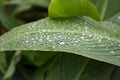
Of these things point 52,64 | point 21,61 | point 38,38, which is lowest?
point 21,61

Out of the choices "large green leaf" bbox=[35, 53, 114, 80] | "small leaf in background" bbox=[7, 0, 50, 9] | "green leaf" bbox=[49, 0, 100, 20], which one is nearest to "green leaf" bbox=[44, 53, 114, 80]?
"large green leaf" bbox=[35, 53, 114, 80]

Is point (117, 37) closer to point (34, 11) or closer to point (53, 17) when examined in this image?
point (53, 17)

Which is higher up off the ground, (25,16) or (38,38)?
(38,38)

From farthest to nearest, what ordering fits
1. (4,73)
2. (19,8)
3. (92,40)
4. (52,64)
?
(19,8) < (4,73) < (52,64) < (92,40)

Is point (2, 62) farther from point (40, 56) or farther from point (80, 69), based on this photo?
point (80, 69)

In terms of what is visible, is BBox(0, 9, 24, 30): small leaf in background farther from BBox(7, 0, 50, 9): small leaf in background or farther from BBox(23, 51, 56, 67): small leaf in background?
BBox(23, 51, 56, 67): small leaf in background

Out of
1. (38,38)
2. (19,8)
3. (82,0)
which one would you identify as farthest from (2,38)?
(19,8)

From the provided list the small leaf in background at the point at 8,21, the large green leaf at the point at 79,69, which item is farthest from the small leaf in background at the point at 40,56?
the small leaf in background at the point at 8,21
